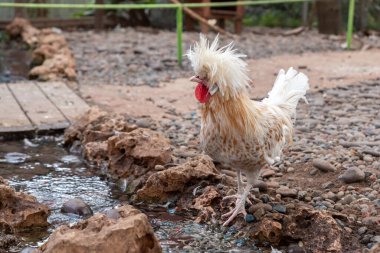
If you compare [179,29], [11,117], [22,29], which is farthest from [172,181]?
[22,29]

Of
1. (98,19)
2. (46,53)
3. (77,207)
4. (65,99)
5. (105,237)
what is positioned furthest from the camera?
(98,19)

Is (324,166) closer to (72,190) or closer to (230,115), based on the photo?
(230,115)

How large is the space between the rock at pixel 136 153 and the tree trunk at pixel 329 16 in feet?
36.0

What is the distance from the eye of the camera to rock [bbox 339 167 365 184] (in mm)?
5520

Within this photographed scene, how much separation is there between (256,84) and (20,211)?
5710mm

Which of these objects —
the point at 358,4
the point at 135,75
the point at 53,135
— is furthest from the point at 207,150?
the point at 358,4

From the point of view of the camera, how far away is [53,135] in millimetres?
7453

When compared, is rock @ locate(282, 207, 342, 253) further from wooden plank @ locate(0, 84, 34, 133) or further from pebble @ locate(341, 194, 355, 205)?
wooden plank @ locate(0, 84, 34, 133)

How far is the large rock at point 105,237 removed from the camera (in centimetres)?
371

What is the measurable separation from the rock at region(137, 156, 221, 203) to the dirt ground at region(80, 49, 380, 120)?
103 inches

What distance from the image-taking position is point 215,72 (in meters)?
4.44

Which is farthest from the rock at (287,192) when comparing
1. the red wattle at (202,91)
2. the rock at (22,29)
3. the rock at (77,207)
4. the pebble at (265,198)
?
the rock at (22,29)

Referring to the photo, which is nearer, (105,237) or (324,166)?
(105,237)

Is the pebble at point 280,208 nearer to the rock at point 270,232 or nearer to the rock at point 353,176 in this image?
the rock at point 270,232
